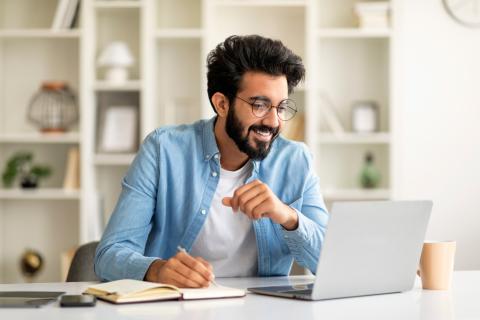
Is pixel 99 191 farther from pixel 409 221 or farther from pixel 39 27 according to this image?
pixel 409 221

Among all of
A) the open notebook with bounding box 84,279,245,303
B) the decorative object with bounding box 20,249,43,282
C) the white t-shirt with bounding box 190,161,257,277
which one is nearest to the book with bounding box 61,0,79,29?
the decorative object with bounding box 20,249,43,282

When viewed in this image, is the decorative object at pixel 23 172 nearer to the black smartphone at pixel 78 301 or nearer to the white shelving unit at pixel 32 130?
the white shelving unit at pixel 32 130

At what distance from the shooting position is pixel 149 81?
13.2 feet

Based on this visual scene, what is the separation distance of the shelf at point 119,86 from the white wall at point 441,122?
1370mm

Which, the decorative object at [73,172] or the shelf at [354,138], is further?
the decorative object at [73,172]

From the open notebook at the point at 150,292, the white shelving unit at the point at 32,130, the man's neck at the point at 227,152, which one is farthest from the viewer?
the white shelving unit at the point at 32,130

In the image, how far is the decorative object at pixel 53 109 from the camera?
4.19m

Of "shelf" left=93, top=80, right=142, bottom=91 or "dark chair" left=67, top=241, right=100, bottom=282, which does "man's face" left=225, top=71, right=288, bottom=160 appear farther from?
"shelf" left=93, top=80, right=142, bottom=91

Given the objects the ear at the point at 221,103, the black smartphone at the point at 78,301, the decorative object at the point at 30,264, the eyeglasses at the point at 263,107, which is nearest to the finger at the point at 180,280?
the black smartphone at the point at 78,301

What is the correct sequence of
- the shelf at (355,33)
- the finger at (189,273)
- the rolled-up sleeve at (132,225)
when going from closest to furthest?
1. the finger at (189,273)
2. the rolled-up sleeve at (132,225)
3. the shelf at (355,33)

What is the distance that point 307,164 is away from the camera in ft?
7.58

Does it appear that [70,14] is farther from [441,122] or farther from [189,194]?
[189,194]

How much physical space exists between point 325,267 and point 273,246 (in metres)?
0.61

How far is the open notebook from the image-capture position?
5.05ft
